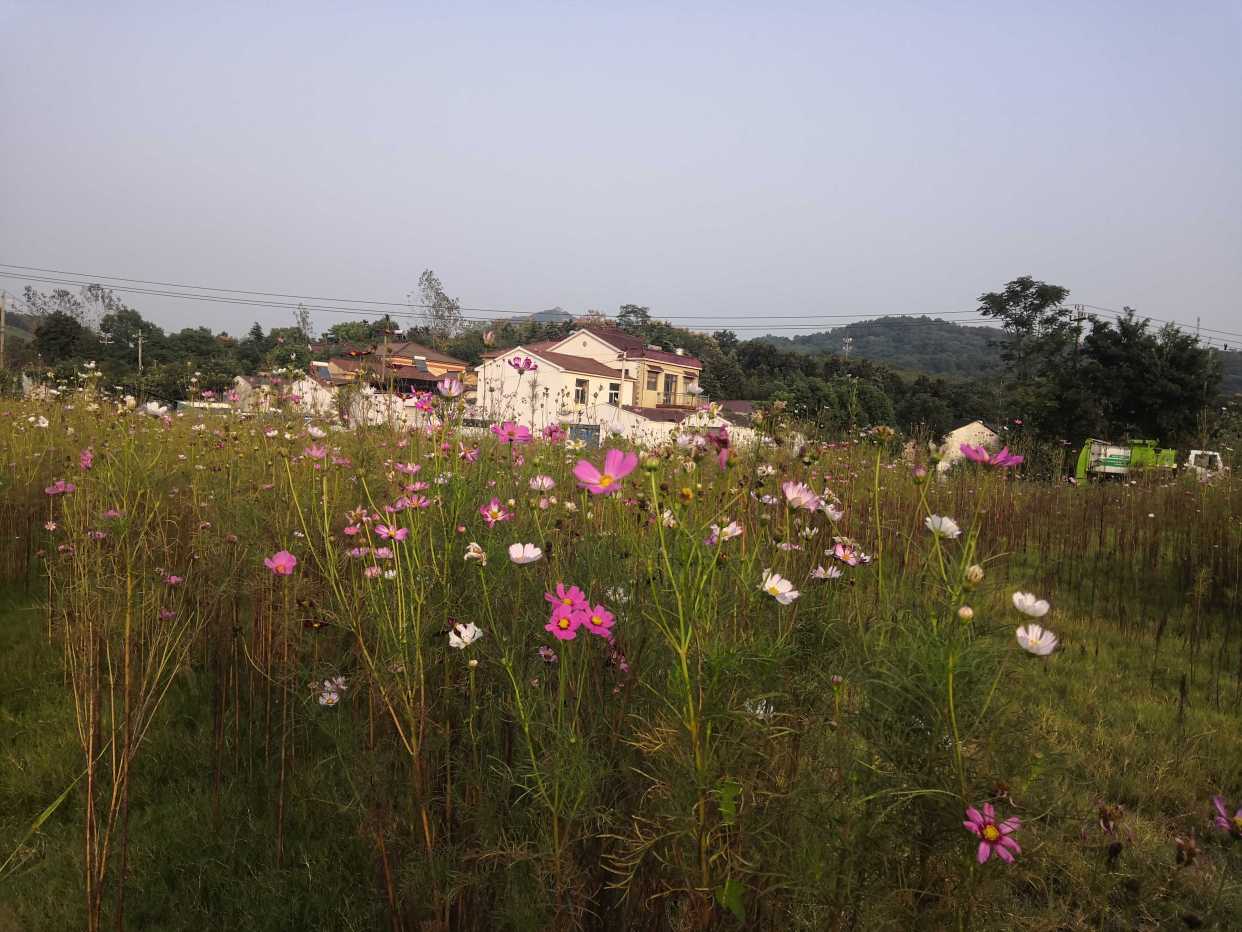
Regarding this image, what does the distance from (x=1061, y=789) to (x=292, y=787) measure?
1.71 m

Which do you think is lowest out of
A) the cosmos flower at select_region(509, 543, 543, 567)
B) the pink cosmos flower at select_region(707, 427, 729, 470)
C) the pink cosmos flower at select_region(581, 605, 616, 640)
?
the pink cosmos flower at select_region(581, 605, 616, 640)

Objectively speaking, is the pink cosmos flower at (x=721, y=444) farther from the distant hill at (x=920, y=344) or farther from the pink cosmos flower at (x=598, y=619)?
the distant hill at (x=920, y=344)

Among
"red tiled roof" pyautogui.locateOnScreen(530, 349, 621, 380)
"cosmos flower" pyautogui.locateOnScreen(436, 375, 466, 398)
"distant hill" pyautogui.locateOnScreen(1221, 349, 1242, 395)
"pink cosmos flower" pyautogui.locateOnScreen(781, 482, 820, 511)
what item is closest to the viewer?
"pink cosmos flower" pyautogui.locateOnScreen(781, 482, 820, 511)

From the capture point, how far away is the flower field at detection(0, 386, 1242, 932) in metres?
1.07

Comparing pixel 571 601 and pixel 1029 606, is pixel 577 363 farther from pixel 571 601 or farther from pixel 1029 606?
pixel 1029 606

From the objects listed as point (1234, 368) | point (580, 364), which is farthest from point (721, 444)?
point (1234, 368)

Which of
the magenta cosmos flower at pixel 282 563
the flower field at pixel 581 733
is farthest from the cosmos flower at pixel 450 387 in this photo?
the magenta cosmos flower at pixel 282 563

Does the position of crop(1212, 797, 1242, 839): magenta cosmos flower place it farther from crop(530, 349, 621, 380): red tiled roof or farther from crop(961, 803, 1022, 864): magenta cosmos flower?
crop(530, 349, 621, 380): red tiled roof

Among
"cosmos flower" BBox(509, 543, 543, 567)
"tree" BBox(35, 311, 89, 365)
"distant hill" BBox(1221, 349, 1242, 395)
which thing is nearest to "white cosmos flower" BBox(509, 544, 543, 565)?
"cosmos flower" BBox(509, 543, 543, 567)

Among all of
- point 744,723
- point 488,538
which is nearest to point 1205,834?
point 744,723

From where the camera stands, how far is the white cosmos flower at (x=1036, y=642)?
3.20 ft

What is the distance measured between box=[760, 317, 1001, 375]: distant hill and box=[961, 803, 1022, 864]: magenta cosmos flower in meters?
68.5

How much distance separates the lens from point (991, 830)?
90 cm

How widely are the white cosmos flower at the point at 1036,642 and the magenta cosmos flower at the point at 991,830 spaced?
8.4 inches
